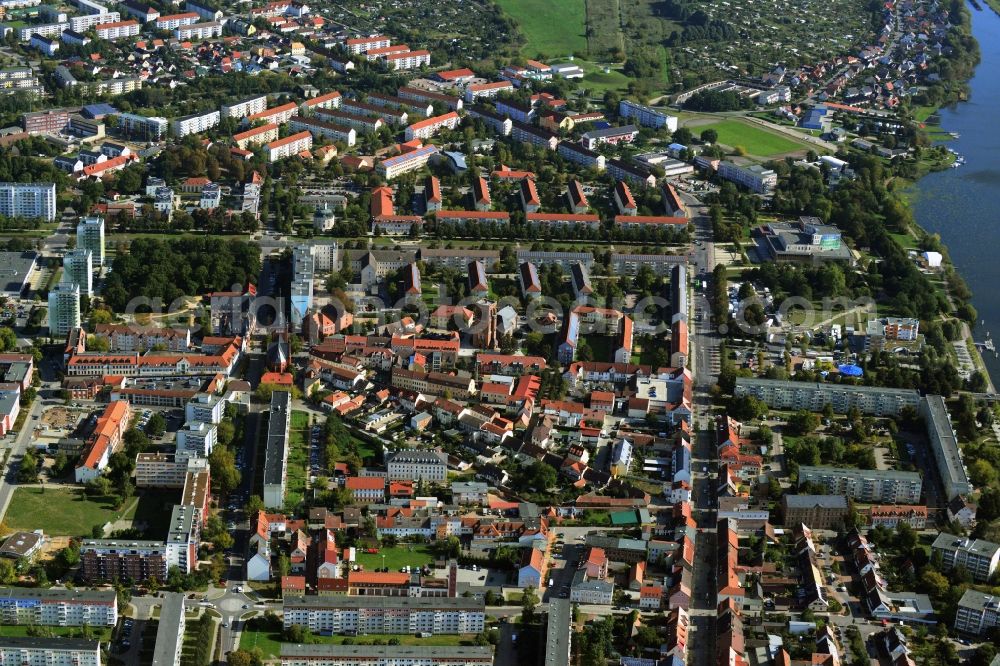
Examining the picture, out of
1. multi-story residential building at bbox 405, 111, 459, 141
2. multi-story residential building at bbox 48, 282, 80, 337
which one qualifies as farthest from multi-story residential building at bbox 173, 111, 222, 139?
multi-story residential building at bbox 48, 282, 80, 337

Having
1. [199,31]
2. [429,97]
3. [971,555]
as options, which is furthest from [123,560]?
[199,31]

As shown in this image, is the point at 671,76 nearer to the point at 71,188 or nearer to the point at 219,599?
the point at 71,188

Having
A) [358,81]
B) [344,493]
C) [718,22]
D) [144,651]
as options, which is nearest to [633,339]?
[344,493]

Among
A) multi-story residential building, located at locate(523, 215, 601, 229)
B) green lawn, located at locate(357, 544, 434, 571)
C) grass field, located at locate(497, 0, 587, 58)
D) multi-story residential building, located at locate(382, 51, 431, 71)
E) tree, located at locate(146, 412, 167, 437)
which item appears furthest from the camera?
grass field, located at locate(497, 0, 587, 58)

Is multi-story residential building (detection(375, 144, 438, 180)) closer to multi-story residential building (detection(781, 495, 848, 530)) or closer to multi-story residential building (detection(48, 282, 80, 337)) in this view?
multi-story residential building (detection(48, 282, 80, 337))

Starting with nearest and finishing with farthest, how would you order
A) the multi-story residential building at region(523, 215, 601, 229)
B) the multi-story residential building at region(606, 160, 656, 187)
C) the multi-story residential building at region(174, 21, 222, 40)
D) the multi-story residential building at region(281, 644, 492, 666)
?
the multi-story residential building at region(281, 644, 492, 666)
the multi-story residential building at region(523, 215, 601, 229)
the multi-story residential building at region(606, 160, 656, 187)
the multi-story residential building at region(174, 21, 222, 40)

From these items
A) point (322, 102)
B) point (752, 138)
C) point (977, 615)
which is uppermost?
point (977, 615)

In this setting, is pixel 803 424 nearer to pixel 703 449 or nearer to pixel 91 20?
pixel 703 449
